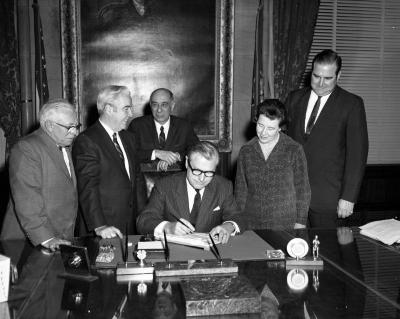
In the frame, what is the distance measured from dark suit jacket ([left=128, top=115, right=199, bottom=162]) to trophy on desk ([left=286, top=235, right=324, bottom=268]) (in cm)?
262

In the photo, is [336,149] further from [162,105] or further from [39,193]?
[39,193]

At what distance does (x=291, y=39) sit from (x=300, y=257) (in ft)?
13.8

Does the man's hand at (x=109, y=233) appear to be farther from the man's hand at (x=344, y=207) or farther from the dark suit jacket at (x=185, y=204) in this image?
the man's hand at (x=344, y=207)

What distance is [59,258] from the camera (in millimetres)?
2455

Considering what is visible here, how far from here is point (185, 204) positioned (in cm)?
306

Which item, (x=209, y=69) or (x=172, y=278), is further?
(x=209, y=69)

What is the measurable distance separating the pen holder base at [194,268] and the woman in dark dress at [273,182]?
1.15 meters

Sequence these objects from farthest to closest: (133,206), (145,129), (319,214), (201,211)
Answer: (145,129), (319,214), (133,206), (201,211)

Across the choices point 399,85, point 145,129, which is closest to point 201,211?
point 145,129

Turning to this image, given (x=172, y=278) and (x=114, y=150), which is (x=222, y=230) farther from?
(x=114, y=150)

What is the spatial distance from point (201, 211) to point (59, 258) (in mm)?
940

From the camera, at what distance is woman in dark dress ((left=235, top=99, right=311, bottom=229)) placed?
3.36m

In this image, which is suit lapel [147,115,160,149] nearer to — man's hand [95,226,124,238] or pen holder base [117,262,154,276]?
man's hand [95,226,124,238]

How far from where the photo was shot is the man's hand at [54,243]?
8.63ft
